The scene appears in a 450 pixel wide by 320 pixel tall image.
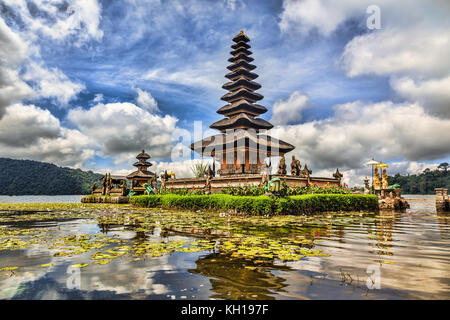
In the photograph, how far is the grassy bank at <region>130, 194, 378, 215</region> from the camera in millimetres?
12258

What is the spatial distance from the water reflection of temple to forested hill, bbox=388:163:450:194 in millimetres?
75693

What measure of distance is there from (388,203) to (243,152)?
47.4ft

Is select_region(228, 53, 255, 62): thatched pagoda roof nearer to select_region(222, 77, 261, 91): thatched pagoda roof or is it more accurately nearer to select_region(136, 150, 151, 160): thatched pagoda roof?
select_region(222, 77, 261, 91): thatched pagoda roof

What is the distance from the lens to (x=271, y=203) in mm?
12203

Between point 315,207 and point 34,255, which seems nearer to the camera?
point 34,255

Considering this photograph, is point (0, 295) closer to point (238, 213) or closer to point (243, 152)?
point (238, 213)

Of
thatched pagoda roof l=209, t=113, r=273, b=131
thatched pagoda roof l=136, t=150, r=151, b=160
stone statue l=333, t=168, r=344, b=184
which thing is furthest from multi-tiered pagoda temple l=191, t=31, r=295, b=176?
thatched pagoda roof l=136, t=150, r=151, b=160

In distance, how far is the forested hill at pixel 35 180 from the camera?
270 feet

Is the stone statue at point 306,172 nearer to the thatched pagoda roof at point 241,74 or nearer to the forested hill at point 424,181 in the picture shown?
the thatched pagoda roof at point 241,74

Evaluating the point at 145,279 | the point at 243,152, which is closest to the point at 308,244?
the point at 145,279

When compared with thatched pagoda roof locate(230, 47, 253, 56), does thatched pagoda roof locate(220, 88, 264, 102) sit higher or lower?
lower

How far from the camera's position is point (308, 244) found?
5.79 metres
